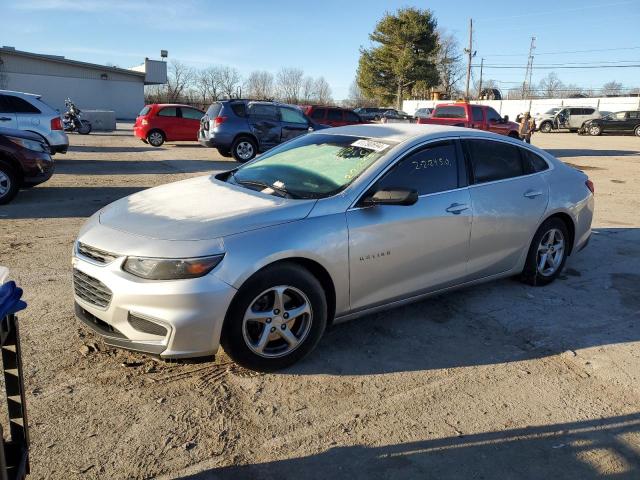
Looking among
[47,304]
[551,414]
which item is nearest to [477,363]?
[551,414]

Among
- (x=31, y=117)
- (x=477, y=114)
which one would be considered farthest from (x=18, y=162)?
(x=477, y=114)

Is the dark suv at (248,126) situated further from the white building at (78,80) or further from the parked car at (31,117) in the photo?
the white building at (78,80)

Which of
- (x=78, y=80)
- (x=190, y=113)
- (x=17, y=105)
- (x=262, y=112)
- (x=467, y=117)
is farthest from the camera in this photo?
(x=78, y=80)

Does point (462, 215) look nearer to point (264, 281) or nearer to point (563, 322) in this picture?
point (563, 322)

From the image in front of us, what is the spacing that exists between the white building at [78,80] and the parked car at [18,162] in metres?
36.2

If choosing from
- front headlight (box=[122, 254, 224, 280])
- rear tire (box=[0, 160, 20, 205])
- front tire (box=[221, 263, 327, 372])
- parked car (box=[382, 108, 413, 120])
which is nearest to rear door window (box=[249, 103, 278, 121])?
rear tire (box=[0, 160, 20, 205])

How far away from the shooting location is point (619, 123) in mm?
33938

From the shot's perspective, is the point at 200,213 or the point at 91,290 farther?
the point at 200,213

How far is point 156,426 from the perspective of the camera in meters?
2.83

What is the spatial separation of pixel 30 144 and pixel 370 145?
6.61 metres

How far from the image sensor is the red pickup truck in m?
17.5

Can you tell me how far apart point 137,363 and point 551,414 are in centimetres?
259

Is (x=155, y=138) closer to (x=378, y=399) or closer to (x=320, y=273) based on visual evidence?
(x=320, y=273)

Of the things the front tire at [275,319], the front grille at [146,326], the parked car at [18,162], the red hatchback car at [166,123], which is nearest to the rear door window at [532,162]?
the front tire at [275,319]
